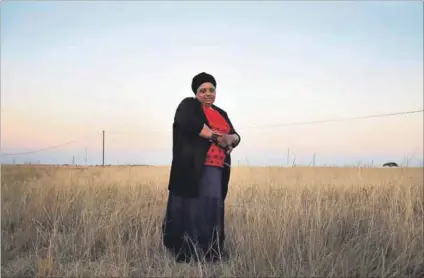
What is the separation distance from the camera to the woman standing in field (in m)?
3.74

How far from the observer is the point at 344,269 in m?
3.52

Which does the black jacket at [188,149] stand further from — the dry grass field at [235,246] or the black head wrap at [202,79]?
the dry grass field at [235,246]

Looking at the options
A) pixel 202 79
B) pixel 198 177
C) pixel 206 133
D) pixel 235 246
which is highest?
pixel 202 79

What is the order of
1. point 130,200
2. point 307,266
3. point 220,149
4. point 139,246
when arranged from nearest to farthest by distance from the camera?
point 307,266
point 220,149
point 139,246
point 130,200

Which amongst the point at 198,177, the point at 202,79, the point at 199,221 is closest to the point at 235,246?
the point at 199,221

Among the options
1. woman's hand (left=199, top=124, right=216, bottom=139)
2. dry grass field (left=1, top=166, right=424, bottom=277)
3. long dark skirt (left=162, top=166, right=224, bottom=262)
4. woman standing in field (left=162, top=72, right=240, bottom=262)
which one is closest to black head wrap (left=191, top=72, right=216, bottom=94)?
woman standing in field (left=162, top=72, right=240, bottom=262)

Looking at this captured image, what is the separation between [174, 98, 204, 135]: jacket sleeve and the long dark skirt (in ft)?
1.26

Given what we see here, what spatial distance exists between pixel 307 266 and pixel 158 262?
4.25 feet

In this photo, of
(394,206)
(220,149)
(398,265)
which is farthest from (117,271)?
(394,206)

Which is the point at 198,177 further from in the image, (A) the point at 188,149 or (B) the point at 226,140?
(B) the point at 226,140

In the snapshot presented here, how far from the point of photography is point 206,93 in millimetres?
3758

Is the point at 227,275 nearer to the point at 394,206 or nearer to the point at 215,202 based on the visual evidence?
the point at 215,202

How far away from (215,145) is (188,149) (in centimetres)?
24

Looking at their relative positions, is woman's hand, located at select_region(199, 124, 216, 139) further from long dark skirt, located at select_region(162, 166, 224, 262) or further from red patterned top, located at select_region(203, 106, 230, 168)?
long dark skirt, located at select_region(162, 166, 224, 262)
